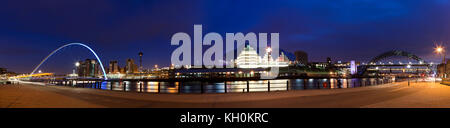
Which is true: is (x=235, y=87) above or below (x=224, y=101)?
below

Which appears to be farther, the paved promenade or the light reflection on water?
the light reflection on water

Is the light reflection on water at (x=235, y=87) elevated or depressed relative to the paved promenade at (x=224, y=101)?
depressed

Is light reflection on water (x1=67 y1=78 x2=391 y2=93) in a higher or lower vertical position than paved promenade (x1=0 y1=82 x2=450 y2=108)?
lower

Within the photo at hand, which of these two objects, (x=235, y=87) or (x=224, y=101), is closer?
(x=224, y=101)

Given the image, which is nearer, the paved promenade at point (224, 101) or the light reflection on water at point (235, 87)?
the paved promenade at point (224, 101)
